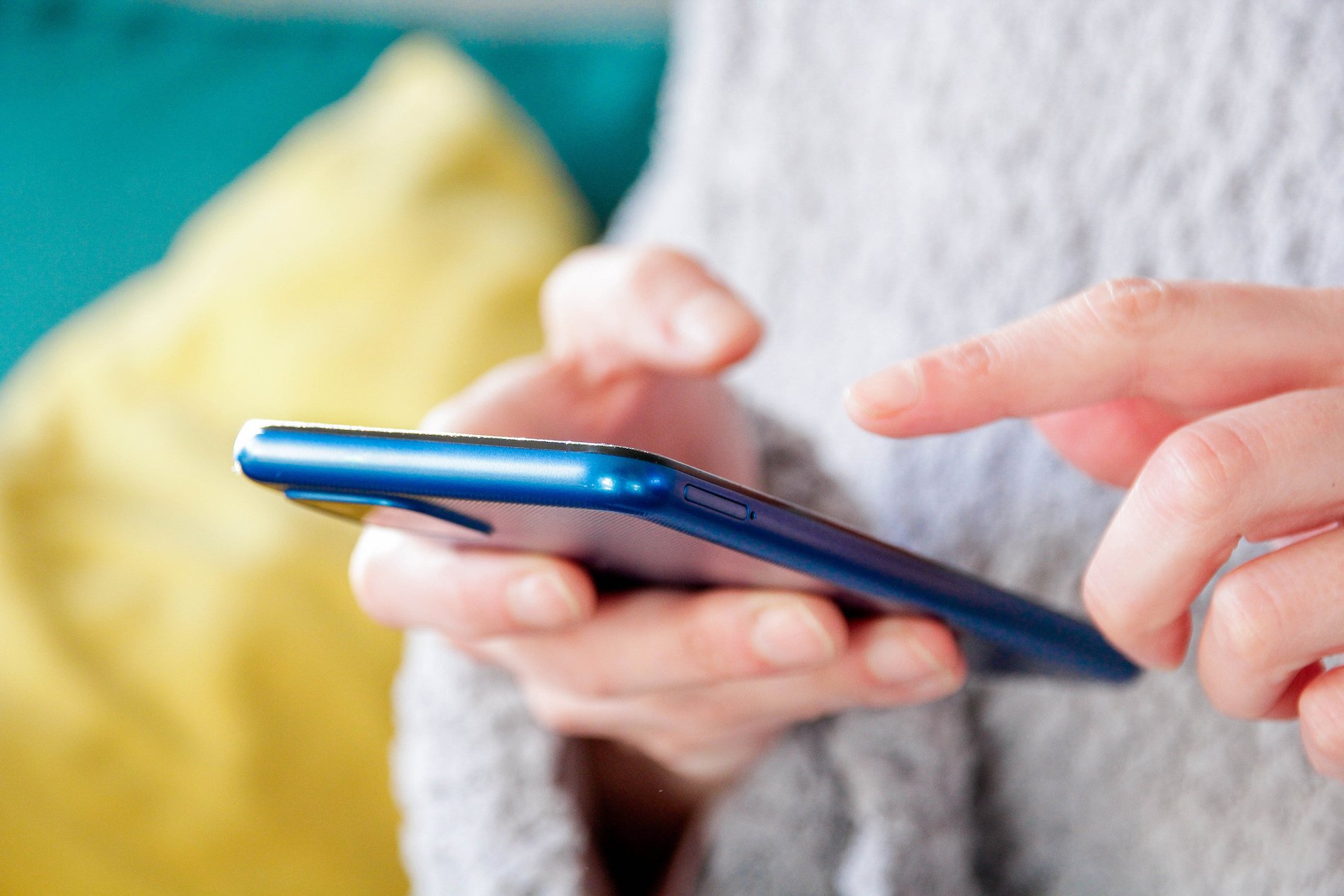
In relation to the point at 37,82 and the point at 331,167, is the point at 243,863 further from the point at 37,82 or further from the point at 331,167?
the point at 37,82

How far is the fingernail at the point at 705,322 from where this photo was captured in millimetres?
371

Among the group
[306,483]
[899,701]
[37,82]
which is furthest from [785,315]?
[37,82]

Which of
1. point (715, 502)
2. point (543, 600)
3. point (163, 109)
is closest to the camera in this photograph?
point (715, 502)

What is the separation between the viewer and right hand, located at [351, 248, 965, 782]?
32cm

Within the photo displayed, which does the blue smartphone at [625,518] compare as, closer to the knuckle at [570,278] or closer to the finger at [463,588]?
the finger at [463,588]

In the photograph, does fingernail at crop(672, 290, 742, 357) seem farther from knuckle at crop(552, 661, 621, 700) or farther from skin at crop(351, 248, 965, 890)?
knuckle at crop(552, 661, 621, 700)

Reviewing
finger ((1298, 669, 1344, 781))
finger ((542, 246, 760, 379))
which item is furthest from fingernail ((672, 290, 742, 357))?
finger ((1298, 669, 1344, 781))

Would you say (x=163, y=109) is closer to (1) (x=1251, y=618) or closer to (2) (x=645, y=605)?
(2) (x=645, y=605)

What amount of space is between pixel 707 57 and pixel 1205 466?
1.61ft

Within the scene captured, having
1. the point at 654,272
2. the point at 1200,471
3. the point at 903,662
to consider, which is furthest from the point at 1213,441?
the point at 654,272

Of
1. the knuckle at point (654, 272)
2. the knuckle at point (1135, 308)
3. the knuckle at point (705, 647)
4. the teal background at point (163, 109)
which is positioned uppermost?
the teal background at point (163, 109)

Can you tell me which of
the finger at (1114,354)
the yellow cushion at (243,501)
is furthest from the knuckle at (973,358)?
the yellow cushion at (243,501)

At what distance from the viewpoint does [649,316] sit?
396 mm

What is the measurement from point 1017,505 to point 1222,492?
0.71 feet
